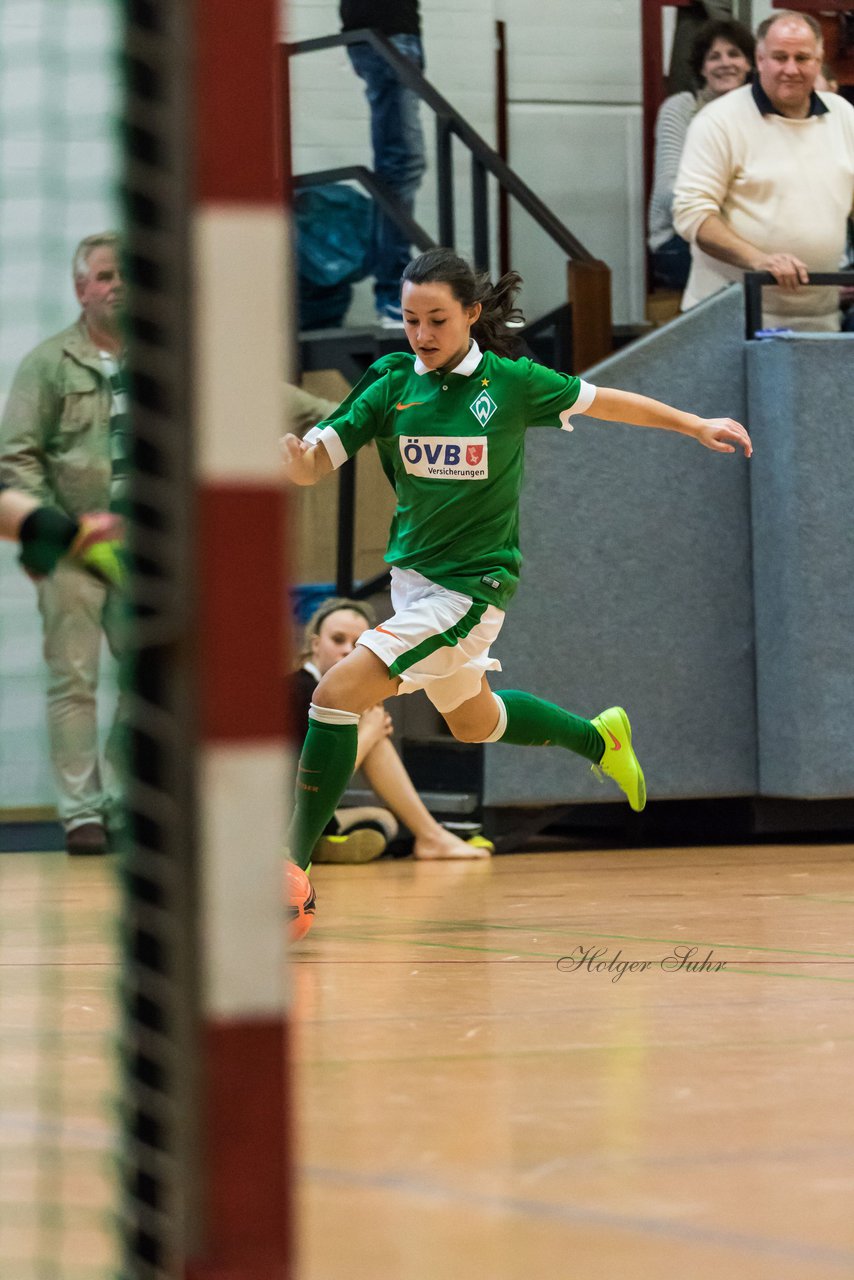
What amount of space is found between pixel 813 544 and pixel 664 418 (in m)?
2.35

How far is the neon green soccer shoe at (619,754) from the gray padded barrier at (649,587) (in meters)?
1.50

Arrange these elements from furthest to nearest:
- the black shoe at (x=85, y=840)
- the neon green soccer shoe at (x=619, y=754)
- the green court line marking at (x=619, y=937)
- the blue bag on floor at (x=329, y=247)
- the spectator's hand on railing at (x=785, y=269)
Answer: the blue bag on floor at (x=329, y=247)
the spectator's hand on railing at (x=785, y=269)
the black shoe at (x=85, y=840)
the neon green soccer shoe at (x=619, y=754)
the green court line marking at (x=619, y=937)

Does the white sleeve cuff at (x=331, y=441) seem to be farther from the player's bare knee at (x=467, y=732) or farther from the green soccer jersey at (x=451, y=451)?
the player's bare knee at (x=467, y=732)

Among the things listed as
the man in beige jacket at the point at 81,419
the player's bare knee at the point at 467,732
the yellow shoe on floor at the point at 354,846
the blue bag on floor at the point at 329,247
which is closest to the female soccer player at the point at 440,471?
the player's bare knee at the point at 467,732

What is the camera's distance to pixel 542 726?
5141 millimetres

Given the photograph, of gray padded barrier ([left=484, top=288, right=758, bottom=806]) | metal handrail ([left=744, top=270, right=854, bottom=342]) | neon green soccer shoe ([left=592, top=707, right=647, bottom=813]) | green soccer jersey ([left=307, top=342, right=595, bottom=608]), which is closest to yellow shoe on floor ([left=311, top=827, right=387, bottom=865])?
gray padded barrier ([left=484, top=288, right=758, bottom=806])

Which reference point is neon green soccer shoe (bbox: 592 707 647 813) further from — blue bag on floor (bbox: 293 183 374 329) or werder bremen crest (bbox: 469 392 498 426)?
blue bag on floor (bbox: 293 183 374 329)

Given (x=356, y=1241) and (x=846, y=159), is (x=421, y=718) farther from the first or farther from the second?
(x=356, y=1241)

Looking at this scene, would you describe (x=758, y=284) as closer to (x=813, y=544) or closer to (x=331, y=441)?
(x=813, y=544)

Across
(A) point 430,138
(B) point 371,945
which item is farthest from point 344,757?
(A) point 430,138

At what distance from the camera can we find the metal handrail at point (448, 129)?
7.61 m

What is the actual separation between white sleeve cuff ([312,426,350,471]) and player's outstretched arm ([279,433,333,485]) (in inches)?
0.4

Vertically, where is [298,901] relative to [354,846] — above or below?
above

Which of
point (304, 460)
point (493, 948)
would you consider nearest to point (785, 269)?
point (304, 460)
